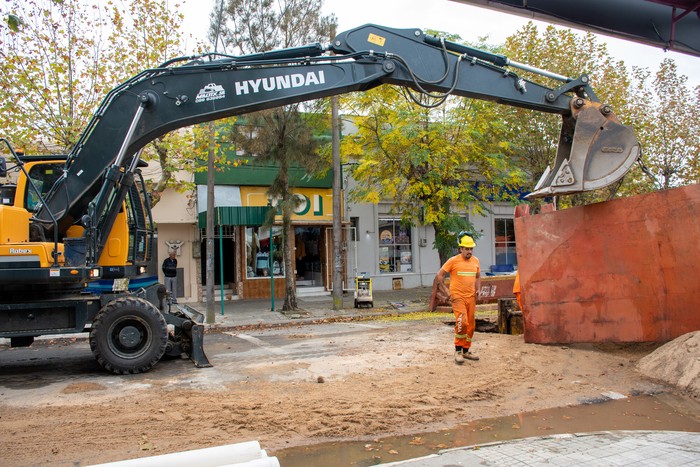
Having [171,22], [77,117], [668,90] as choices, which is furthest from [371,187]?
[668,90]

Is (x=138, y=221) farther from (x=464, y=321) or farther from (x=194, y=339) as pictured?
(x=464, y=321)

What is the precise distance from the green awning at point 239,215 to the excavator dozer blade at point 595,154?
10.3 m

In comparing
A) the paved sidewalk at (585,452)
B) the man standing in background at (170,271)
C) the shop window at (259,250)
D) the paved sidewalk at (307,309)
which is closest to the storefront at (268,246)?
the shop window at (259,250)

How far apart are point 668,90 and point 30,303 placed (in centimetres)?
2081

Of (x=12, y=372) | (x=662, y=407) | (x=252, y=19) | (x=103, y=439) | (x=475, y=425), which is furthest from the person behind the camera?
(x=252, y=19)

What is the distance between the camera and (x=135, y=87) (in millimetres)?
8078

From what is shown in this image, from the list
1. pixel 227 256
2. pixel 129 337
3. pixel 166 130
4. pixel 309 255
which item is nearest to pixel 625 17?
pixel 166 130

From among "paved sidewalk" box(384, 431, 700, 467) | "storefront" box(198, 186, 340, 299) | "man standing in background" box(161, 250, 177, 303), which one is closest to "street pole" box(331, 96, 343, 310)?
"storefront" box(198, 186, 340, 299)

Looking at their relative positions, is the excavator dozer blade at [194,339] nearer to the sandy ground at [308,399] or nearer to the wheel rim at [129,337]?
the sandy ground at [308,399]

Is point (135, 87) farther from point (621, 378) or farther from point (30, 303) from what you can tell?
point (621, 378)

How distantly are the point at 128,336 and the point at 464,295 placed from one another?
16.4ft

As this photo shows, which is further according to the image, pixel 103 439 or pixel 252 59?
pixel 252 59

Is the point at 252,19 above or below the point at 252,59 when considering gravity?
above

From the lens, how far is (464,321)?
25.9ft
